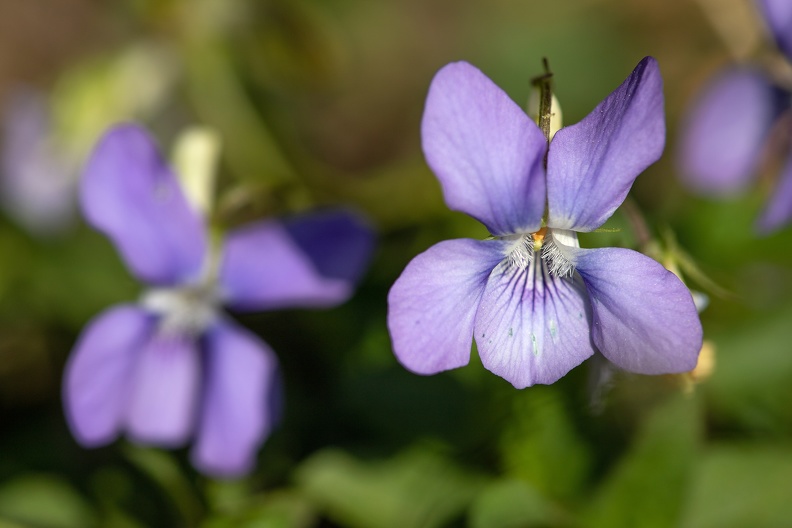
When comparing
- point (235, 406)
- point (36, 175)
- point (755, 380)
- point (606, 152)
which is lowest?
point (755, 380)

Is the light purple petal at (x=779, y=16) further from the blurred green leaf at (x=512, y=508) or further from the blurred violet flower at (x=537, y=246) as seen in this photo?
the blurred green leaf at (x=512, y=508)

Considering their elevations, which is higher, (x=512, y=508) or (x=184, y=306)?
(x=184, y=306)

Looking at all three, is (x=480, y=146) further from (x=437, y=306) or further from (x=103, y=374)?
(x=103, y=374)

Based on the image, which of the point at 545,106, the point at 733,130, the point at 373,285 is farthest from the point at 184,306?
the point at 733,130

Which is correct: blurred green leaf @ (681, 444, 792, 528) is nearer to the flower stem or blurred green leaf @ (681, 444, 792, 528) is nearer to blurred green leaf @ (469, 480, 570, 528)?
blurred green leaf @ (469, 480, 570, 528)

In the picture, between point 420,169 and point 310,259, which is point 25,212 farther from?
point 310,259

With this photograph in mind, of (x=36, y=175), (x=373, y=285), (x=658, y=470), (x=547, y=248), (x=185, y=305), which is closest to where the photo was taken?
(x=547, y=248)
